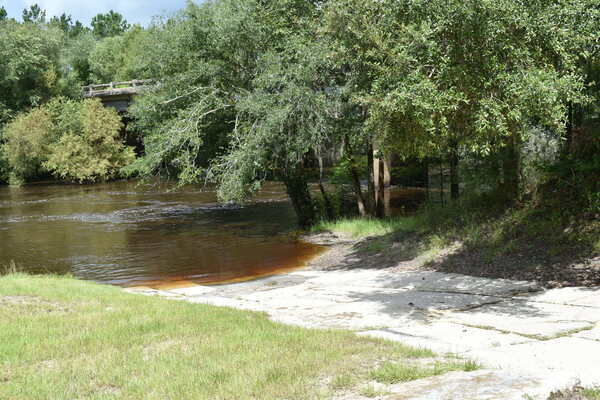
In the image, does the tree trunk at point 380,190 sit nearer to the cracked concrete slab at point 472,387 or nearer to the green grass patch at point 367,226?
the green grass patch at point 367,226

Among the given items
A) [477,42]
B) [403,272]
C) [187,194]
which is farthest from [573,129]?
[187,194]

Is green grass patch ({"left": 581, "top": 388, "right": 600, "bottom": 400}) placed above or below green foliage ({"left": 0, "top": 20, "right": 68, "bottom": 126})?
below

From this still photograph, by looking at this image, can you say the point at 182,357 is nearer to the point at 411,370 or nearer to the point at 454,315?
the point at 411,370

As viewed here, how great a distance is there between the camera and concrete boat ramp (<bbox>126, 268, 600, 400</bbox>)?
→ 5094 millimetres

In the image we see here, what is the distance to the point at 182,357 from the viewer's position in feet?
20.8

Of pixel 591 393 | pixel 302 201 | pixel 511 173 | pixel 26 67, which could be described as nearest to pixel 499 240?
pixel 511 173

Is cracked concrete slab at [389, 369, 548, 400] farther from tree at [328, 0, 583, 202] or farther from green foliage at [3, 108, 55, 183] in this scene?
green foliage at [3, 108, 55, 183]

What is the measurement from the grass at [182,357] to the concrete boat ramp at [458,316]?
55cm

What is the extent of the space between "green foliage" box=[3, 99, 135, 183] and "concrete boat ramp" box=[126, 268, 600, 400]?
1474 inches

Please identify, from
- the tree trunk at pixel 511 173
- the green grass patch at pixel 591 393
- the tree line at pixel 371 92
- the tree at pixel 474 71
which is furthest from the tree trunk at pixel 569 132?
the green grass patch at pixel 591 393

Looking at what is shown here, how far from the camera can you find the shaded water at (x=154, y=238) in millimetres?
16594

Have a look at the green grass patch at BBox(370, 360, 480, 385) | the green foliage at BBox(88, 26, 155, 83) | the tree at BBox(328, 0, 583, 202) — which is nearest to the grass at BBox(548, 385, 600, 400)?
the green grass patch at BBox(370, 360, 480, 385)

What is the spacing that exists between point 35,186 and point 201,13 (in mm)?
35938

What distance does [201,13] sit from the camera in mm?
18125
